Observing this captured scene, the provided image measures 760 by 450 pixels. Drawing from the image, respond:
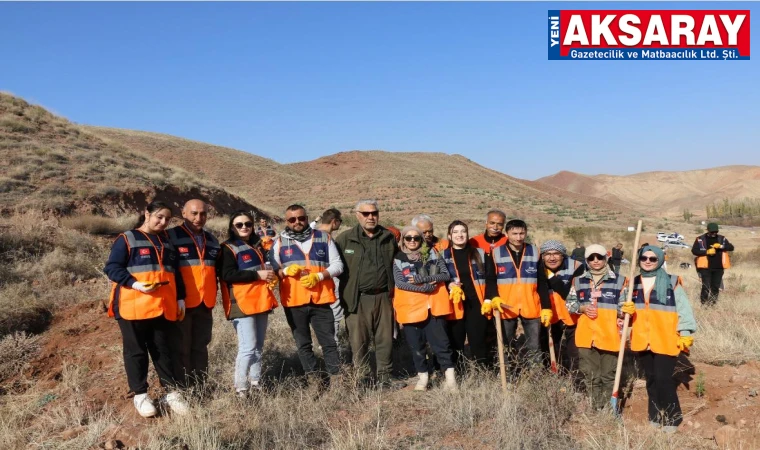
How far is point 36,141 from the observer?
16312mm

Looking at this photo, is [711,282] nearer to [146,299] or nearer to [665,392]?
[665,392]

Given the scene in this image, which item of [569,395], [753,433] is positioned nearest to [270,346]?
[569,395]

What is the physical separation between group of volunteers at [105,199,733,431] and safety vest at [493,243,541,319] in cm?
1

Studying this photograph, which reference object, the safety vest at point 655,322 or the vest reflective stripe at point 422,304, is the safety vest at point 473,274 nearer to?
the vest reflective stripe at point 422,304

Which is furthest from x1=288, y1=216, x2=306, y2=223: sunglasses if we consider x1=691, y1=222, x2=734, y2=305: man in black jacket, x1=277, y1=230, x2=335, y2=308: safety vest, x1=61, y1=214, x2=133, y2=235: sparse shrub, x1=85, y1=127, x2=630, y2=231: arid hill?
x1=85, y1=127, x2=630, y2=231: arid hill

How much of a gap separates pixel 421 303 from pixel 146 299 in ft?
7.77

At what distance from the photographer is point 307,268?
4.62 meters

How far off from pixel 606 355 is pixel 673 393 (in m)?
0.59

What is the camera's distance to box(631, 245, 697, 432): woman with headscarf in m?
4.01

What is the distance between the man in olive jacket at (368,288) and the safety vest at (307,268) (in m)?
0.22

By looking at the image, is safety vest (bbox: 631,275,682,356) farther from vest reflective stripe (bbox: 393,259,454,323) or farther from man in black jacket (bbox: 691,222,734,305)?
man in black jacket (bbox: 691,222,734,305)

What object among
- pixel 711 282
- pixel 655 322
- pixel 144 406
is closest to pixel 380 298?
pixel 144 406

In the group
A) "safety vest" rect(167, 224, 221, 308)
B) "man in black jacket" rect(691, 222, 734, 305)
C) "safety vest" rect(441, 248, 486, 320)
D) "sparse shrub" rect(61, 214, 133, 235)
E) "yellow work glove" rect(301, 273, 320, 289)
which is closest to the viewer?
"safety vest" rect(167, 224, 221, 308)

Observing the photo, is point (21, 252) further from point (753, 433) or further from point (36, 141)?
point (753, 433)
